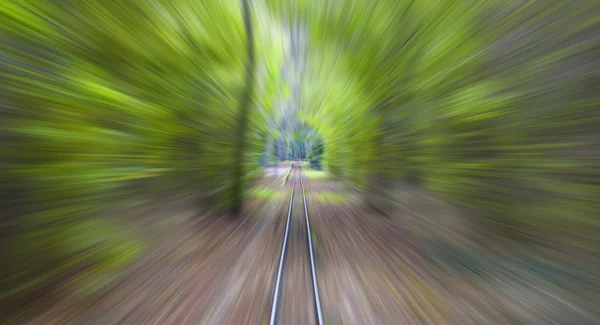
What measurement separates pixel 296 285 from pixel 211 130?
388 cm

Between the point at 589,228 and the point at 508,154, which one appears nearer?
the point at 589,228

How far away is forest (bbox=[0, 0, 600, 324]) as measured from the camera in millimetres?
1948

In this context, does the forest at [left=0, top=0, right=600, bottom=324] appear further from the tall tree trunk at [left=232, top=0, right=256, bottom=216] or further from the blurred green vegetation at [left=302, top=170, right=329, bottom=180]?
the blurred green vegetation at [left=302, top=170, right=329, bottom=180]

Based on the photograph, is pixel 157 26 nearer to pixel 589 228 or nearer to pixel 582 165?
pixel 582 165

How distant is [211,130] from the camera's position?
5422 mm

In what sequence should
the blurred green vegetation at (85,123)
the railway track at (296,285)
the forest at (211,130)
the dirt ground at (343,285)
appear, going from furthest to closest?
the railway track at (296,285)
the dirt ground at (343,285)
the forest at (211,130)
the blurred green vegetation at (85,123)

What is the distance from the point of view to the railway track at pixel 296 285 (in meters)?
2.39

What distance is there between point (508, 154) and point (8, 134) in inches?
182

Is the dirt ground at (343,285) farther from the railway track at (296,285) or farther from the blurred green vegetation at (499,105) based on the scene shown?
the blurred green vegetation at (499,105)

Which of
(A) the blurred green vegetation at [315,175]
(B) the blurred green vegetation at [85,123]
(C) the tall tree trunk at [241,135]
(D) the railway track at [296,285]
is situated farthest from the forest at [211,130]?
(A) the blurred green vegetation at [315,175]

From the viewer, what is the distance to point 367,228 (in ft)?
17.6

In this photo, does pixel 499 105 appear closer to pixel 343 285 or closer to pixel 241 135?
pixel 343 285

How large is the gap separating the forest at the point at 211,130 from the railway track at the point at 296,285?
191 millimetres

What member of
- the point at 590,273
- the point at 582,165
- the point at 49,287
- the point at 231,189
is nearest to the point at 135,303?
the point at 49,287
